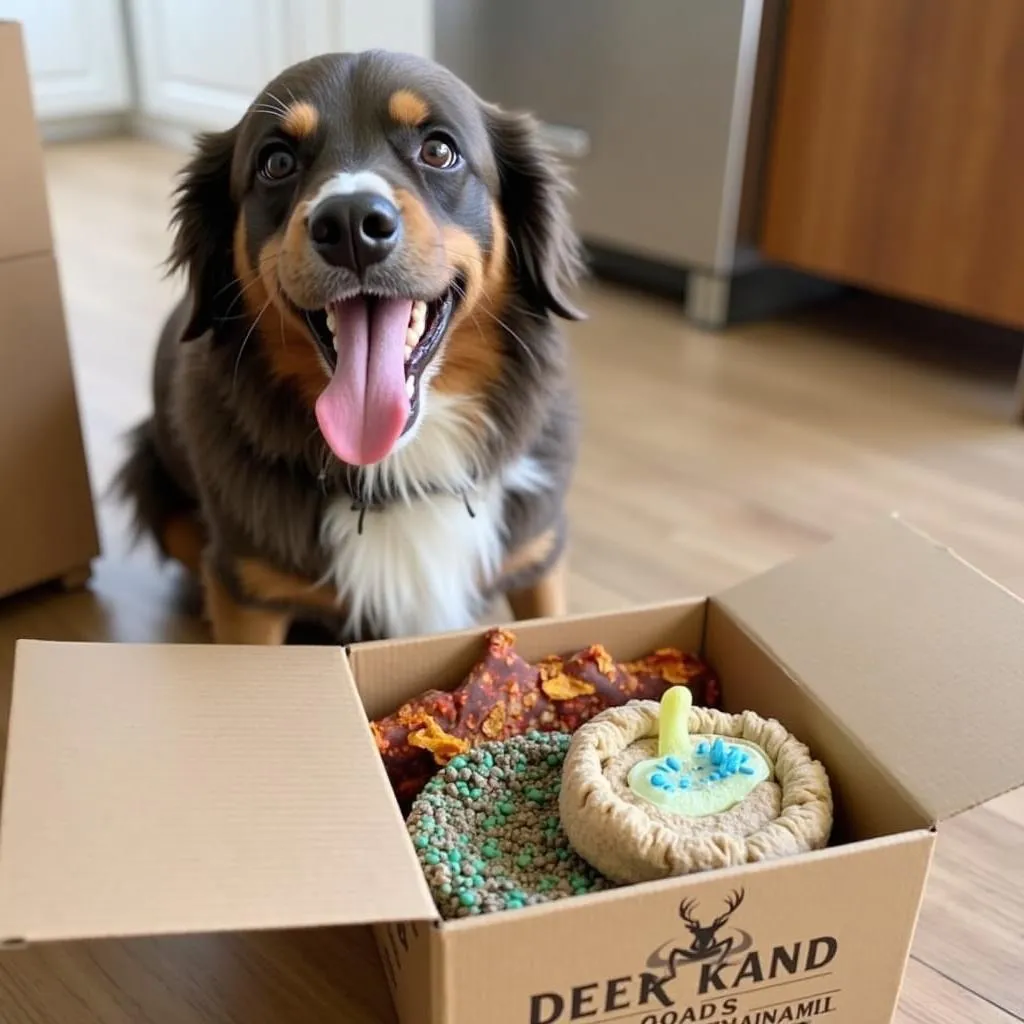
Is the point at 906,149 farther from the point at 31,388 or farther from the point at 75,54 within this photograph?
the point at 75,54

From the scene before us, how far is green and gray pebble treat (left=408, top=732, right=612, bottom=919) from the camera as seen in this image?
107 centimetres

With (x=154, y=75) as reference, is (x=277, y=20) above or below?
above

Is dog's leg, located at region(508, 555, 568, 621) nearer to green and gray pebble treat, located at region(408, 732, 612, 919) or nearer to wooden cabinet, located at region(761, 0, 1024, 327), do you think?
green and gray pebble treat, located at region(408, 732, 612, 919)

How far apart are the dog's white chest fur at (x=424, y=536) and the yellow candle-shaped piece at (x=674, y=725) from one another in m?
0.40

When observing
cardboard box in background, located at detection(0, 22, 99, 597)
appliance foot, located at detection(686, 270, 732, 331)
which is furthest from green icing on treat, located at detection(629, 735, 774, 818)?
appliance foot, located at detection(686, 270, 732, 331)

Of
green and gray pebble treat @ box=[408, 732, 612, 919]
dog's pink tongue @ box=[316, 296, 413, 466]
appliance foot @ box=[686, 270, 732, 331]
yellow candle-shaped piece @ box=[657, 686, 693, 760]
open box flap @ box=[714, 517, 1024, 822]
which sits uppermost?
dog's pink tongue @ box=[316, 296, 413, 466]

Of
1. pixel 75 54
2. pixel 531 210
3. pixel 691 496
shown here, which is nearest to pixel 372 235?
pixel 531 210

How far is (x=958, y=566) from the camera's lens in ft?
4.14

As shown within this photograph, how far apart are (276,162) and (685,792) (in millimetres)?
818

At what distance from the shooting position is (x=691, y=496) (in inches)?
88.7

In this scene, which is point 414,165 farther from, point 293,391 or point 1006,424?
point 1006,424

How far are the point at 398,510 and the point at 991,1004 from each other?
0.87 meters

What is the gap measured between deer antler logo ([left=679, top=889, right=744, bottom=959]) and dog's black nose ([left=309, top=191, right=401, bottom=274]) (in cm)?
70

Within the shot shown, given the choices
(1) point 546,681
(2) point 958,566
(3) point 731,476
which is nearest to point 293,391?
(1) point 546,681
